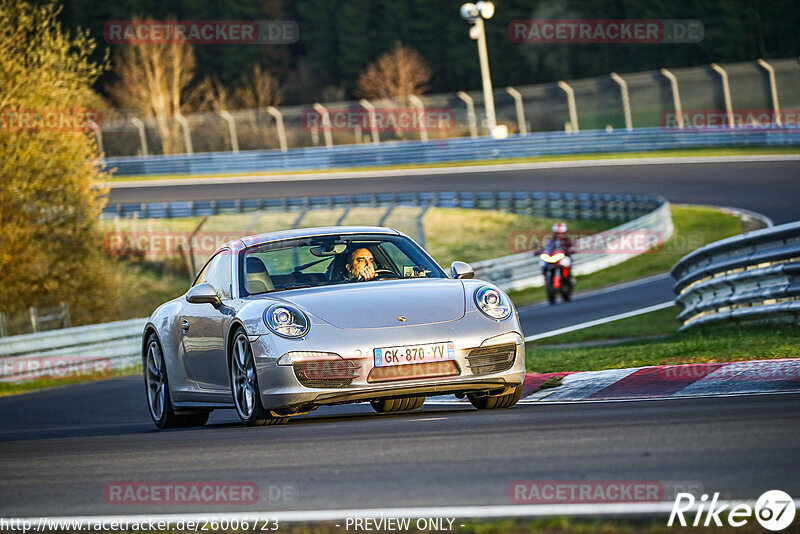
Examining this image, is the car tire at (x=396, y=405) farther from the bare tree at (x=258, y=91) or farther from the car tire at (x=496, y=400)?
the bare tree at (x=258, y=91)

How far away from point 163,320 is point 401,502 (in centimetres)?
541

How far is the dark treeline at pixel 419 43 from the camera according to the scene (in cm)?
7681

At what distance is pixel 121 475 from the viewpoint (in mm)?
6555

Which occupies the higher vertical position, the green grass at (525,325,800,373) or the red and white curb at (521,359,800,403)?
the red and white curb at (521,359,800,403)

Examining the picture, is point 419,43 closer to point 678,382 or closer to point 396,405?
point 396,405

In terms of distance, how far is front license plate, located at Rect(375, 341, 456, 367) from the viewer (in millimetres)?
7988

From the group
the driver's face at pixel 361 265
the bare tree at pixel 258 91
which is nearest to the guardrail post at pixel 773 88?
the driver's face at pixel 361 265

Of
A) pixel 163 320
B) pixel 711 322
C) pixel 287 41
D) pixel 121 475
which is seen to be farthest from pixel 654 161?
pixel 287 41

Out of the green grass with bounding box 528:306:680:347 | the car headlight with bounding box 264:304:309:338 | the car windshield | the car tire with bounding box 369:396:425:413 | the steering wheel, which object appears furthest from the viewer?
the green grass with bounding box 528:306:680:347

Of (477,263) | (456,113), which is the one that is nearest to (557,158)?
(456,113)

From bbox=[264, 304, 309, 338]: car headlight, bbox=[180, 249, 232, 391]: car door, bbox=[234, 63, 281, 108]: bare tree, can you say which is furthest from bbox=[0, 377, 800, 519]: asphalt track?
bbox=[234, 63, 281, 108]: bare tree

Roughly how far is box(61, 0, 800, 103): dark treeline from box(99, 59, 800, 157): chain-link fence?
24.9ft

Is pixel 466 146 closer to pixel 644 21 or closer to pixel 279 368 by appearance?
pixel 644 21

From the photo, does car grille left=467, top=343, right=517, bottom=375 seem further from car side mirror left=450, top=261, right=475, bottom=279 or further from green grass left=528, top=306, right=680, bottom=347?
green grass left=528, top=306, right=680, bottom=347
